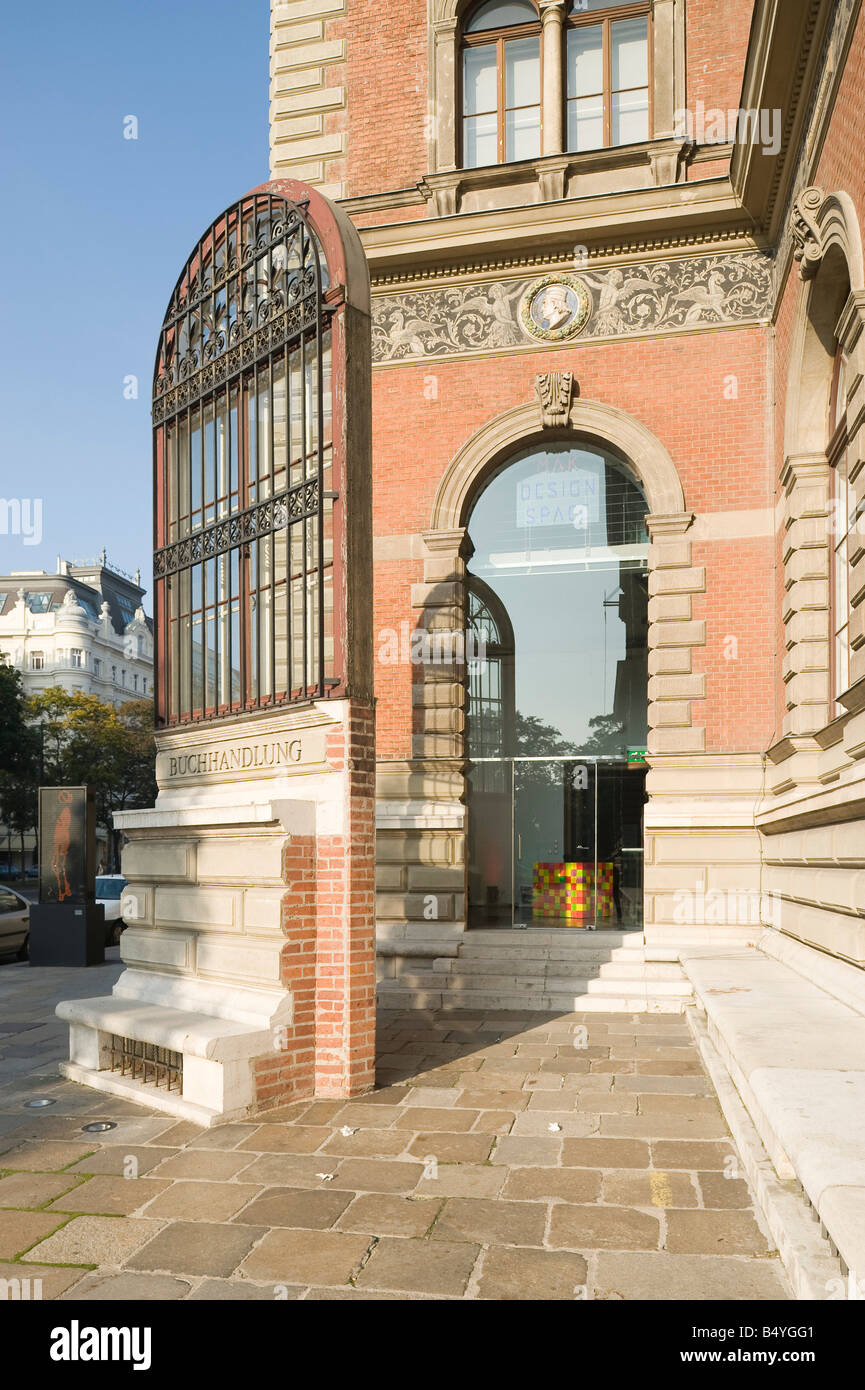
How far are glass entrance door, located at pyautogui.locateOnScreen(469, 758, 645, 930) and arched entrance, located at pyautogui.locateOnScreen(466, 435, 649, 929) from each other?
0.05 feet

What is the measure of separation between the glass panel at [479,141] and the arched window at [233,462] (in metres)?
5.57

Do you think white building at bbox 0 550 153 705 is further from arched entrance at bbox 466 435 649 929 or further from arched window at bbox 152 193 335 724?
arched window at bbox 152 193 335 724

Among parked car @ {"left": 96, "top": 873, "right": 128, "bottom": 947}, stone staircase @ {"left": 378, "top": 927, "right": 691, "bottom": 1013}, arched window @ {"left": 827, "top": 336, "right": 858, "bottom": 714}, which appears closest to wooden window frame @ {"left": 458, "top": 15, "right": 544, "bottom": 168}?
arched window @ {"left": 827, "top": 336, "right": 858, "bottom": 714}

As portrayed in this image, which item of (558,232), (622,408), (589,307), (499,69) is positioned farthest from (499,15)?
(622,408)

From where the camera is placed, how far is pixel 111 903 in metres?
20.6

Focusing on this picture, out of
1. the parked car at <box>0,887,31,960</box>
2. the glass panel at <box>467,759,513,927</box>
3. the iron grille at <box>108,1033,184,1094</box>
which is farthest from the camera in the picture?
the parked car at <box>0,887,31,960</box>

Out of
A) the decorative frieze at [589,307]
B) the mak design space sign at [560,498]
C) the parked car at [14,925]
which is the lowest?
the parked car at [14,925]

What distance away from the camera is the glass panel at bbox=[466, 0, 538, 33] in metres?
14.1

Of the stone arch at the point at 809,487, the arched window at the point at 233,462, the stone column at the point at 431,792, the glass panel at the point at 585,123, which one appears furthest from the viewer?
the glass panel at the point at 585,123

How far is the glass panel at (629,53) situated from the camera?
13625 mm

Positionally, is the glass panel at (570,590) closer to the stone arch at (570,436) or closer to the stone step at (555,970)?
the stone arch at (570,436)

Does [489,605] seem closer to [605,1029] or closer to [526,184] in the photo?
[526,184]

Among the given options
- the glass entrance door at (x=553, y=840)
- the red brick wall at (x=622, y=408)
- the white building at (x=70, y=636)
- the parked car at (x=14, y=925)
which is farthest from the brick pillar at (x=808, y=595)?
the white building at (x=70, y=636)

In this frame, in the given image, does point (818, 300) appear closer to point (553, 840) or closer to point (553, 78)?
point (553, 78)
